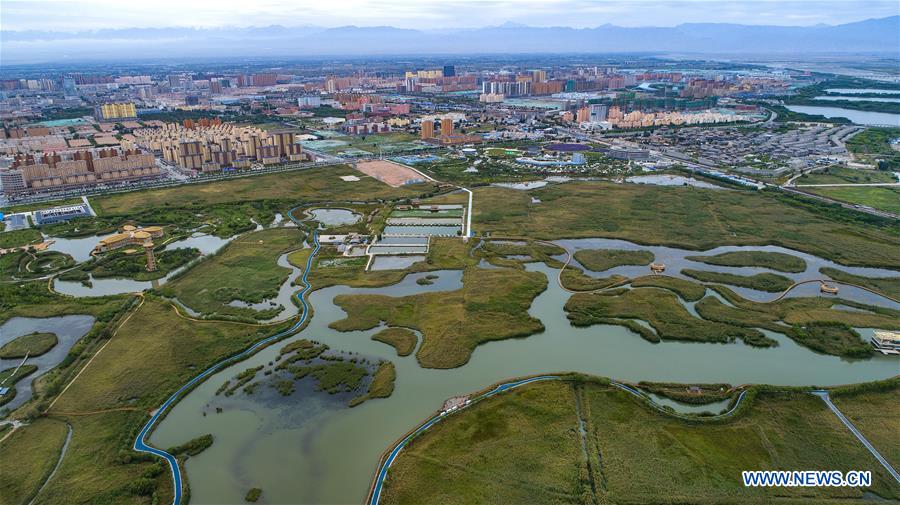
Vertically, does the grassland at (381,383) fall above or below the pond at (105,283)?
below

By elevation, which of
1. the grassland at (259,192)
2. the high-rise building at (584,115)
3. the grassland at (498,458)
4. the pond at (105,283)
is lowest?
the grassland at (498,458)

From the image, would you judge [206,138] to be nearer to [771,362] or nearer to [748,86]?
[771,362]

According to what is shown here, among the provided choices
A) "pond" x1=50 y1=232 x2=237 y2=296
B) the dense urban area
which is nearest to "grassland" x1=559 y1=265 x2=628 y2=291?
the dense urban area

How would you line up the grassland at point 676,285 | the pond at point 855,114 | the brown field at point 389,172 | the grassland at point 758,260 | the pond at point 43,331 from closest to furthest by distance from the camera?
the pond at point 43,331 < the grassland at point 676,285 < the grassland at point 758,260 < the brown field at point 389,172 < the pond at point 855,114

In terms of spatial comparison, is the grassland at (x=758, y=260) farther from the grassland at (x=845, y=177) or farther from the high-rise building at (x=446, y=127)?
the high-rise building at (x=446, y=127)

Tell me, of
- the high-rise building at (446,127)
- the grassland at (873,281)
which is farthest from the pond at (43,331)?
the high-rise building at (446,127)

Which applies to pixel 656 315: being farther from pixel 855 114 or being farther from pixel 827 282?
pixel 855 114

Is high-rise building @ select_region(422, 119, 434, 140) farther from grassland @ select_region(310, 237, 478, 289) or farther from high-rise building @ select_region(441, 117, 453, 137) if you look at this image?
grassland @ select_region(310, 237, 478, 289)
